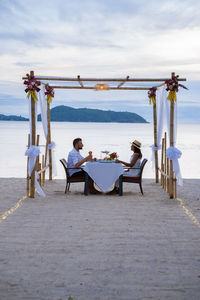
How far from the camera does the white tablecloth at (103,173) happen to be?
29.3 feet

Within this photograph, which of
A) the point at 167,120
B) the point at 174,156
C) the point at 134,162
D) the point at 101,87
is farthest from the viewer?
the point at 101,87

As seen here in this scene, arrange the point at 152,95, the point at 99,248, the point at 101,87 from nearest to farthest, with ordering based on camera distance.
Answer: the point at 99,248 → the point at 101,87 → the point at 152,95

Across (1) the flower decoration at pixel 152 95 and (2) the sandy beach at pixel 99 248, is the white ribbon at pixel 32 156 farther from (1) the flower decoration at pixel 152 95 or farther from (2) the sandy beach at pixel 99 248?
(1) the flower decoration at pixel 152 95

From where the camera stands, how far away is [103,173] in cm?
893

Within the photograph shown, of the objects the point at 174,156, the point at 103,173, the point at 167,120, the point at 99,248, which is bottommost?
the point at 99,248

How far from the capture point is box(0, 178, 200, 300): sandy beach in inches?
146

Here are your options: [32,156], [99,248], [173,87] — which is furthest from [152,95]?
[99,248]

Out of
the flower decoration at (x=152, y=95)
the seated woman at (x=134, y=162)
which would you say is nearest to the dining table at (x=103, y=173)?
the seated woman at (x=134, y=162)

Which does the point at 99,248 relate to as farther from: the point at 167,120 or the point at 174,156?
the point at 167,120

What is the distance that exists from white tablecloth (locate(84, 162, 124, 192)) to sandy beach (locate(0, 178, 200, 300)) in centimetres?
41

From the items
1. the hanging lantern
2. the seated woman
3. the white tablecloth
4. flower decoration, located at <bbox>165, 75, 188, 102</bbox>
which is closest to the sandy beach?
the white tablecloth

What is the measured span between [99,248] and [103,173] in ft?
13.1

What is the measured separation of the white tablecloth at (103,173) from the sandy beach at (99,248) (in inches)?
16.0

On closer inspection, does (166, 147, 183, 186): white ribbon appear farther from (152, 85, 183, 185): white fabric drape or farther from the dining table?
the dining table
